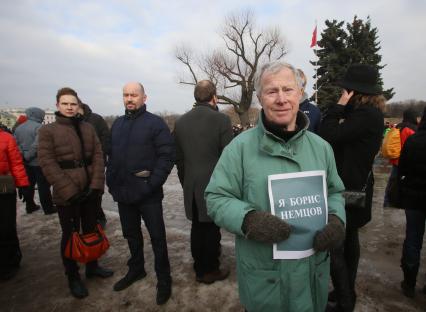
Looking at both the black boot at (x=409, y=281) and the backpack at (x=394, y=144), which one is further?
the backpack at (x=394, y=144)

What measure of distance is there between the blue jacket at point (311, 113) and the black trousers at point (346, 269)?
3.13 ft

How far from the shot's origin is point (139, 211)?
3025mm

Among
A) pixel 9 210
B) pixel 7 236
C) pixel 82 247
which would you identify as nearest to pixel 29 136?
pixel 9 210

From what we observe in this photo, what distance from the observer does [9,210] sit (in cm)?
332

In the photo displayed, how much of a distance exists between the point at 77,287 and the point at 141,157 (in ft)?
4.88

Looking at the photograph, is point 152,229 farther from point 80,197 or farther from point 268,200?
point 268,200

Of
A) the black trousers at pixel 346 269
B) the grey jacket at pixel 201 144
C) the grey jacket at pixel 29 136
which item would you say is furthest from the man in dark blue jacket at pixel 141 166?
the grey jacket at pixel 29 136

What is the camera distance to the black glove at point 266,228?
1.31 metres

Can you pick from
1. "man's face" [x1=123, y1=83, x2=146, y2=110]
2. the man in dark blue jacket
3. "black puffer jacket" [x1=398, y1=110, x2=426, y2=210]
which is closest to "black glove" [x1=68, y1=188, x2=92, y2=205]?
the man in dark blue jacket

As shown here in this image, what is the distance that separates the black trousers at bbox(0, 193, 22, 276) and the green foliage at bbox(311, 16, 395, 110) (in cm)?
Result: 2174

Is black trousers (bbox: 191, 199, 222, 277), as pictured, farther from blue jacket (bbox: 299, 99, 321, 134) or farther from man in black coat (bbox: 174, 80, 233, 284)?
blue jacket (bbox: 299, 99, 321, 134)

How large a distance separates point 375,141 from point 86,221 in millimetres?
2826

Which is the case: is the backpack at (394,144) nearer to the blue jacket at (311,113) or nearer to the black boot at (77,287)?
the blue jacket at (311,113)

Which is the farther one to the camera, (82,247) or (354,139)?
(82,247)
